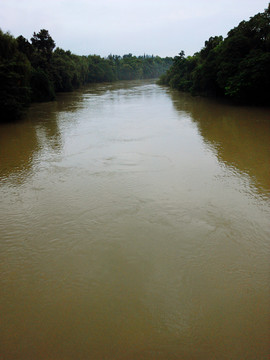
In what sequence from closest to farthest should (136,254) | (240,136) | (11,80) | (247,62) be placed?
(136,254)
(240,136)
(11,80)
(247,62)

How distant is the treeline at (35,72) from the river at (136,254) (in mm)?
7427

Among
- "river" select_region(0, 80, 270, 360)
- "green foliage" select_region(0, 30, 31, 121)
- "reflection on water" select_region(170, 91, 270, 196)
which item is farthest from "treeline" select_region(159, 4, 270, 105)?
"green foliage" select_region(0, 30, 31, 121)

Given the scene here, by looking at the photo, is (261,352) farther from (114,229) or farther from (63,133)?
(63,133)

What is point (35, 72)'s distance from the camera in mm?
27547

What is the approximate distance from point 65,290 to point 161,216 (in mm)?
2862

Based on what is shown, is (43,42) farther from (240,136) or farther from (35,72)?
(240,136)

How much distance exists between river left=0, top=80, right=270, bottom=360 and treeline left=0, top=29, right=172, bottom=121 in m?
7.43

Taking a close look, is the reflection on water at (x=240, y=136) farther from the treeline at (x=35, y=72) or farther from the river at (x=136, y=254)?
the treeline at (x=35, y=72)

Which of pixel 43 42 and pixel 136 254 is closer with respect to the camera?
pixel 136 254

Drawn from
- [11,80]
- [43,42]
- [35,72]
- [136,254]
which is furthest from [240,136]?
[43,42]

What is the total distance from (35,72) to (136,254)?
27.2 metres

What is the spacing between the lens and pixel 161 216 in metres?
6.56

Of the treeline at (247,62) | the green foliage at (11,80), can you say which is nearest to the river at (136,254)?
the green foliage at (11,80)

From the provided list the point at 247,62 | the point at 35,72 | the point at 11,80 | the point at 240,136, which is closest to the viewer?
the point at 240,136
